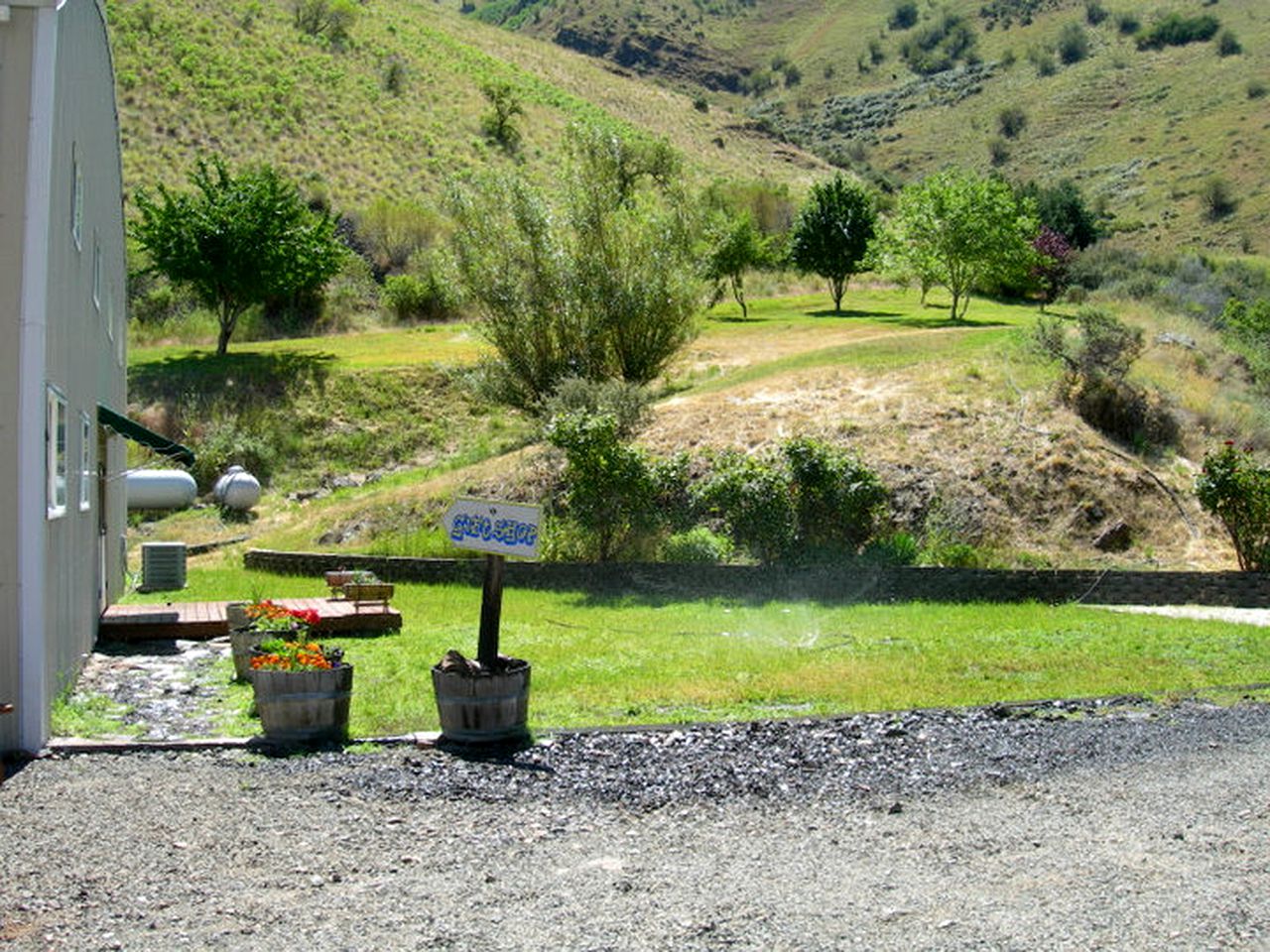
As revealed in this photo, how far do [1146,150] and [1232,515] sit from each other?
63.2 m

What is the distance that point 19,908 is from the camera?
5.74 meters

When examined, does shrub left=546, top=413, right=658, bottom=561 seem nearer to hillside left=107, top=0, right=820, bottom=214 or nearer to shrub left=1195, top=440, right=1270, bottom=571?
shrub left=1195, top=440, right=1270, bottom=571

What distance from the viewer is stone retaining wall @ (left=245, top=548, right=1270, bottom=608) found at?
58.6 feet

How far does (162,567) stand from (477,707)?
12.7 metres

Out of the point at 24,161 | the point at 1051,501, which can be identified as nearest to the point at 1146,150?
the point at 1051,501

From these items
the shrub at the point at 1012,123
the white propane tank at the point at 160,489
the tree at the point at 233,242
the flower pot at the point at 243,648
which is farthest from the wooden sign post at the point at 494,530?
the shrub at the point at 1012,123

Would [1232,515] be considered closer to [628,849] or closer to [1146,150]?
[628,849]

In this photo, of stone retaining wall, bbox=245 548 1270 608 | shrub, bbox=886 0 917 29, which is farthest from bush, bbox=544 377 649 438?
shrub, bbox=886 0 917 29

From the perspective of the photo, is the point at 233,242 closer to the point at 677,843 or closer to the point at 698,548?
the point at 698,548

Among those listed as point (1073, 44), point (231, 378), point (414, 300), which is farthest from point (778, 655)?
point (1073, 44)

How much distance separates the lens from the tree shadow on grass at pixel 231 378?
109ft

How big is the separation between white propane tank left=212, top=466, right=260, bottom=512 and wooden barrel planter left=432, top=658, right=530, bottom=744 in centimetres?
2076

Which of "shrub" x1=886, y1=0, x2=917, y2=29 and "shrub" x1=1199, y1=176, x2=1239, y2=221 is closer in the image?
"shrub" x1=1199, y1=176, x2=1239, y2=221

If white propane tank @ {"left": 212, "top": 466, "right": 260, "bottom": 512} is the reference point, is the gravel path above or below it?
above
